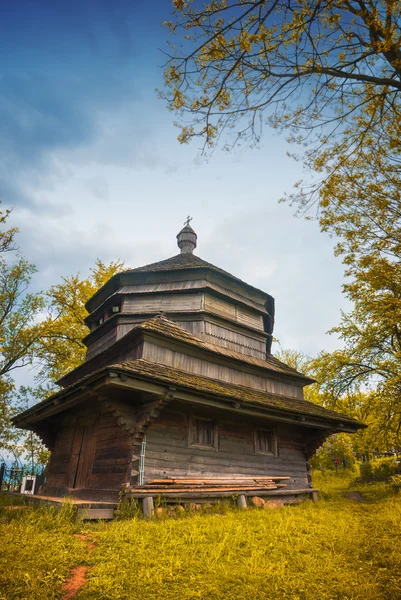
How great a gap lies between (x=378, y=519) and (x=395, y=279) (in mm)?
6135

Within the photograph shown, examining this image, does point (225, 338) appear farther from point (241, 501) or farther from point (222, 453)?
point (241, 501)

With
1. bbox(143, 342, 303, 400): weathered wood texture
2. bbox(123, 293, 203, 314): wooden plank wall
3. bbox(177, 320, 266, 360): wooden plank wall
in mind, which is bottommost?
bbox(143, 342, 303, 400): weathered wood texture

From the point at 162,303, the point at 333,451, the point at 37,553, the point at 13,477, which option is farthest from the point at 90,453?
the point at 333,451

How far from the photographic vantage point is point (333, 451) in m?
28.5

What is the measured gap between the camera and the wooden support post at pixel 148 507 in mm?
7974

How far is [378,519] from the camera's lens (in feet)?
26.5

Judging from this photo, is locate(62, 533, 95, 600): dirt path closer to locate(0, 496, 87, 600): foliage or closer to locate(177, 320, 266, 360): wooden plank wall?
locate(0, 496, 87, 600): foliage

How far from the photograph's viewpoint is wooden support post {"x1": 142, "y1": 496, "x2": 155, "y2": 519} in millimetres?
7974

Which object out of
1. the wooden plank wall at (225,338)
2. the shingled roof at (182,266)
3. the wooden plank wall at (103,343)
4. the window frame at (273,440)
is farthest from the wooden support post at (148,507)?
the shingled roof at (182,266)

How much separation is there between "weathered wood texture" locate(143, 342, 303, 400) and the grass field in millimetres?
4580

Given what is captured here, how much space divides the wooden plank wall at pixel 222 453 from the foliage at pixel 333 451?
1334cm

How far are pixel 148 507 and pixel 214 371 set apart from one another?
5260mm

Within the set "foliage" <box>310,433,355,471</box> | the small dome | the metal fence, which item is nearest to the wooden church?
the small dome

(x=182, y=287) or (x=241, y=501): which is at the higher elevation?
(x=182, y=287)
